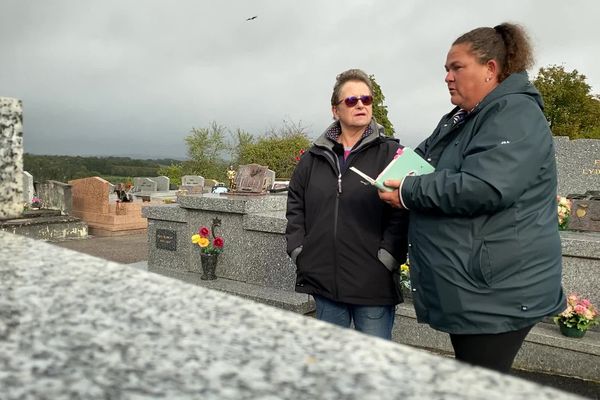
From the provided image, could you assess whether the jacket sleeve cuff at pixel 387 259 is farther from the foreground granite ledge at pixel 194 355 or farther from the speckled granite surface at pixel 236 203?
the speckled granite surface at pixel 236 203

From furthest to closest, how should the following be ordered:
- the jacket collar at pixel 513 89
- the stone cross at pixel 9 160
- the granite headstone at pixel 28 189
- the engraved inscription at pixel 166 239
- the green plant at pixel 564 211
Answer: the granite headstone at pixel 28 189 → the engraved inscription at pixel 166 239 → the green plant at pixel 564 211 → the stone cross at pixel 9 160 → the jacket collar at pixel 513 89

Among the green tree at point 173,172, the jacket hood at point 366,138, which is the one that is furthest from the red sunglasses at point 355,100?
the green tree at point 173,172

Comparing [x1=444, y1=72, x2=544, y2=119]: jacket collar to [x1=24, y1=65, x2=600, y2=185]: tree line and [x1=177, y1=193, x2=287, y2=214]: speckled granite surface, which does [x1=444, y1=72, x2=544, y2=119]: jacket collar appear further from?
[x1=24, y1=65, x2=600, y2=185]: tree line

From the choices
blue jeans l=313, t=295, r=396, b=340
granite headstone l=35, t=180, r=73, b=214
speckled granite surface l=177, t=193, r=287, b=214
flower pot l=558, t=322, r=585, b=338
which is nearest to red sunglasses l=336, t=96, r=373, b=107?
blue jeans l=313, t=295, r=396, b=340

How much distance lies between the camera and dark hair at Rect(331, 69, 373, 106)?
2803 mm

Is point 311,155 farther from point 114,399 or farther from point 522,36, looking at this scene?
point 114,399

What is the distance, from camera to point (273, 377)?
2.32 feet

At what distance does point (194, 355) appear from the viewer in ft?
2.53

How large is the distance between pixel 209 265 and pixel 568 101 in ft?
99.4

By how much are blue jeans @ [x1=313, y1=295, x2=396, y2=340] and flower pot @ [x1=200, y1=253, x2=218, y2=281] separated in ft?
10.2

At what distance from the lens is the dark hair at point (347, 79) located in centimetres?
280

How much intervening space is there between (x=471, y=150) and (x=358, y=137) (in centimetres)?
94

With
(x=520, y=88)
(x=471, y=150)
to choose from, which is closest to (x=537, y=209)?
(x=471, y=150)

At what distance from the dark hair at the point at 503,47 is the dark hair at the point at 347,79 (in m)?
0.77
